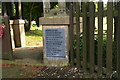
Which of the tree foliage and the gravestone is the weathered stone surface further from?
the tree foliage

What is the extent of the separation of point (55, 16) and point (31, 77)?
6.10 ft

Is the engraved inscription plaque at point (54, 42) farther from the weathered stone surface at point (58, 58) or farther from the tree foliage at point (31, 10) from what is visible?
the tree foliage at point (31, 10)

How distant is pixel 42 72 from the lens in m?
5.10

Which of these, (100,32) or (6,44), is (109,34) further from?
(6,44)


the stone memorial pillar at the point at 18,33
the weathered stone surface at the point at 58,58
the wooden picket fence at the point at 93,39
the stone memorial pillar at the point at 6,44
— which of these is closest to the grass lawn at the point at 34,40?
the stone memorial pillar at the point at 18,33

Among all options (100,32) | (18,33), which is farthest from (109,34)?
(18,33)

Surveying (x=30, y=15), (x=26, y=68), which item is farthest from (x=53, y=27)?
(x=30, y=15)

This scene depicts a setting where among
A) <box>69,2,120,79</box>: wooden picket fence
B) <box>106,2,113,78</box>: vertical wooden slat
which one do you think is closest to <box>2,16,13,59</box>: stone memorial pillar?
<box>69,2,120,79</box>: wooden picket fence

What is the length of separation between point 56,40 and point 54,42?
0.09 metres

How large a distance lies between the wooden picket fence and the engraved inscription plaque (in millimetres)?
276

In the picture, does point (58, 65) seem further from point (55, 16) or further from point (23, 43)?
point (23, 43)

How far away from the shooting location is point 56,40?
18.6 feet

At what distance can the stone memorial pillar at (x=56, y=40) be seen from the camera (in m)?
5.59

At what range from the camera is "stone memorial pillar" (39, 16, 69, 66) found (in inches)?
220
